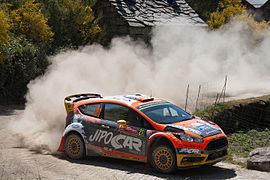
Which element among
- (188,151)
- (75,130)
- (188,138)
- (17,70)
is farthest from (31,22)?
(188,151)

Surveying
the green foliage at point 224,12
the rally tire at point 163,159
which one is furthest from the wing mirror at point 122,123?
the green foliage at point 224,12

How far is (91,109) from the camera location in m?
11.4

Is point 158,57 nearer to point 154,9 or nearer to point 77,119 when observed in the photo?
point 154,9

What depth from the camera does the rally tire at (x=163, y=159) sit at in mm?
9885

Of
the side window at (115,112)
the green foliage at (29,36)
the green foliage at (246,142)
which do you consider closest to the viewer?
the side window at (115,112)

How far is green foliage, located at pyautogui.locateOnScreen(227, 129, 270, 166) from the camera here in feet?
43.6

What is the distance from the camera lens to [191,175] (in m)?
10.0

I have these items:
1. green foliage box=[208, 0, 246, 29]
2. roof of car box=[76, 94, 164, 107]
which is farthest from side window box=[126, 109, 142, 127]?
green foliage box=[208, 0, 246, 29]

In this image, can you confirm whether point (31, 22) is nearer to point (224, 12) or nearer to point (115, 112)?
point (115, 112)

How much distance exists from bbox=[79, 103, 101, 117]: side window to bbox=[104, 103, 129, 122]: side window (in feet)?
0.71

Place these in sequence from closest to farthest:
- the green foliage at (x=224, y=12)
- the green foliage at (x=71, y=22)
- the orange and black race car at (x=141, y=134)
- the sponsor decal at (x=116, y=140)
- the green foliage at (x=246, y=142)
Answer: the orange and black race car at (x=141, y=134)
the sponsor decal at (x=116, y=140)
the green foliage at (x=246, y=142)
the green foliage at (x=71, y=22)
the green foliage at (x=224, y=12)

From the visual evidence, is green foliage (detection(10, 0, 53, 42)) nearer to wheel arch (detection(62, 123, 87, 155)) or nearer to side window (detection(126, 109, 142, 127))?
wheel arch (detection(62, 123, 87, 155))

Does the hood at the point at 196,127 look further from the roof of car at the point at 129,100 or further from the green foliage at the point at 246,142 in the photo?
the green foliage at the point at 246,142

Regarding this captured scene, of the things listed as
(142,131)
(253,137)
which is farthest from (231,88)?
(142,131)
